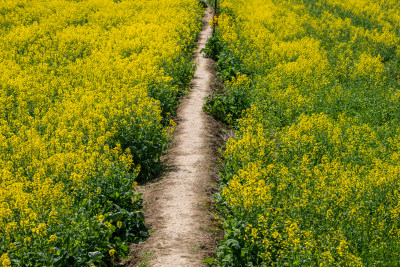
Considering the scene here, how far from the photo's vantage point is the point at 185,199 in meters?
9.94

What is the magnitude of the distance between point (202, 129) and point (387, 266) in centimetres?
803

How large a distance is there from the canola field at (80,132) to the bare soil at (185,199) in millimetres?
401

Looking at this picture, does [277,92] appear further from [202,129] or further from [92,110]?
[92,110]

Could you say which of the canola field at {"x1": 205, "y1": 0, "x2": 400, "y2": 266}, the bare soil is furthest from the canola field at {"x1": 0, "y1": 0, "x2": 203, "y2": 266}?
the canola field at {"x1": 205, "y1": 0, "x2": 400, "y2": 266}

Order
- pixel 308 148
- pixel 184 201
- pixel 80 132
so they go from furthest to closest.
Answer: pixel 308 148
pixel 80 132
pixel 184 201

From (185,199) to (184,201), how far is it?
87mm

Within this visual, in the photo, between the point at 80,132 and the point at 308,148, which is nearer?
the point at 80,132

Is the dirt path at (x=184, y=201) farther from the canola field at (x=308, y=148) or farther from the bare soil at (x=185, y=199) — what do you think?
the canola field at (x=308, y=148)

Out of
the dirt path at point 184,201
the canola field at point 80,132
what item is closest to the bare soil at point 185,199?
the dirt path at point 184,201

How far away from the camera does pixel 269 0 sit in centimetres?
3297

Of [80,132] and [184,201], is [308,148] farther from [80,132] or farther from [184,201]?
[80,132]

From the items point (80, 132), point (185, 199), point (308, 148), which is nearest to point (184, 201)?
point (185, 199)

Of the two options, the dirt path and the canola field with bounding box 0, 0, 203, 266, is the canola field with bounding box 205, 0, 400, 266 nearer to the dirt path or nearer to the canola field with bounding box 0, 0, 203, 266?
the dirt path

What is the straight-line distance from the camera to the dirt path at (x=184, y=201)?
319 inches
